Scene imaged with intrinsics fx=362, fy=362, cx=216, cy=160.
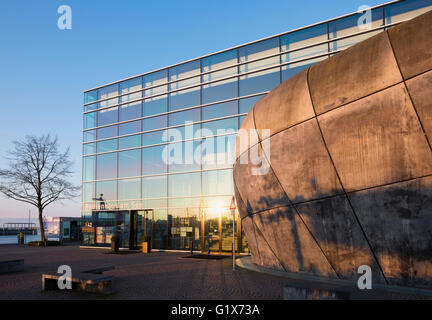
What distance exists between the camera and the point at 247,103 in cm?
2233

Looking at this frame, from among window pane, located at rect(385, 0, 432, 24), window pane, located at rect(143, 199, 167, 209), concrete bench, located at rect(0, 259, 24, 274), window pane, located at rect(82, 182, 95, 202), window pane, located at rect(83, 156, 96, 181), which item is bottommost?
concrete bench, located at rect(0, 259, 24, 274)

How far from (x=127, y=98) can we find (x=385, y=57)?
2261 centimetres

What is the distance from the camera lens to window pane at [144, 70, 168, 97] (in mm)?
26469

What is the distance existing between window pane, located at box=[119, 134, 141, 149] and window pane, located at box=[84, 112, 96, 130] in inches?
148

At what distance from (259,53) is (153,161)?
1041 cm

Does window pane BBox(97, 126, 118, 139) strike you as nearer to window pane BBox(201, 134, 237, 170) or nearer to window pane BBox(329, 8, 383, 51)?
window pane BBox(201, 134, 237, 170)

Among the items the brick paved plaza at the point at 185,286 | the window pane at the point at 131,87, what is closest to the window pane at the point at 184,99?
the window pane at the point at 131,87

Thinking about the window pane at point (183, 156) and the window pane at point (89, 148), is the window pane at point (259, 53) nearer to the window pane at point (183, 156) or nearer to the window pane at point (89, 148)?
the window pane at point (183, 156)

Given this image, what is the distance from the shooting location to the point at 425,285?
8.20 metres

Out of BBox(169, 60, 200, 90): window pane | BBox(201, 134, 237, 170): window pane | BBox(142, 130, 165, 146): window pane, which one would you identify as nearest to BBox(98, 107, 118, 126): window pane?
BBox(142, 130, 165, 146): window pane

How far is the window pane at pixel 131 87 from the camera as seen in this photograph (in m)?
27.7

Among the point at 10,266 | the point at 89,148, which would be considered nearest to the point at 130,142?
the point at 89,148

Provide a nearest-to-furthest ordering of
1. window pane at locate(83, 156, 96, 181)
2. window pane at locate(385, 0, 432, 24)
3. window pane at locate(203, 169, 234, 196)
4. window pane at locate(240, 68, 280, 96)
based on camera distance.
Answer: window pane at locate(385, 0, 432, 24), window pane at locate(240, 68, 280, 96), window pane at locate(203, 169, 234, 196), window pane at locate(83, 156, 96, 181)

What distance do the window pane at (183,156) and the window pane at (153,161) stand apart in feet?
1.97
